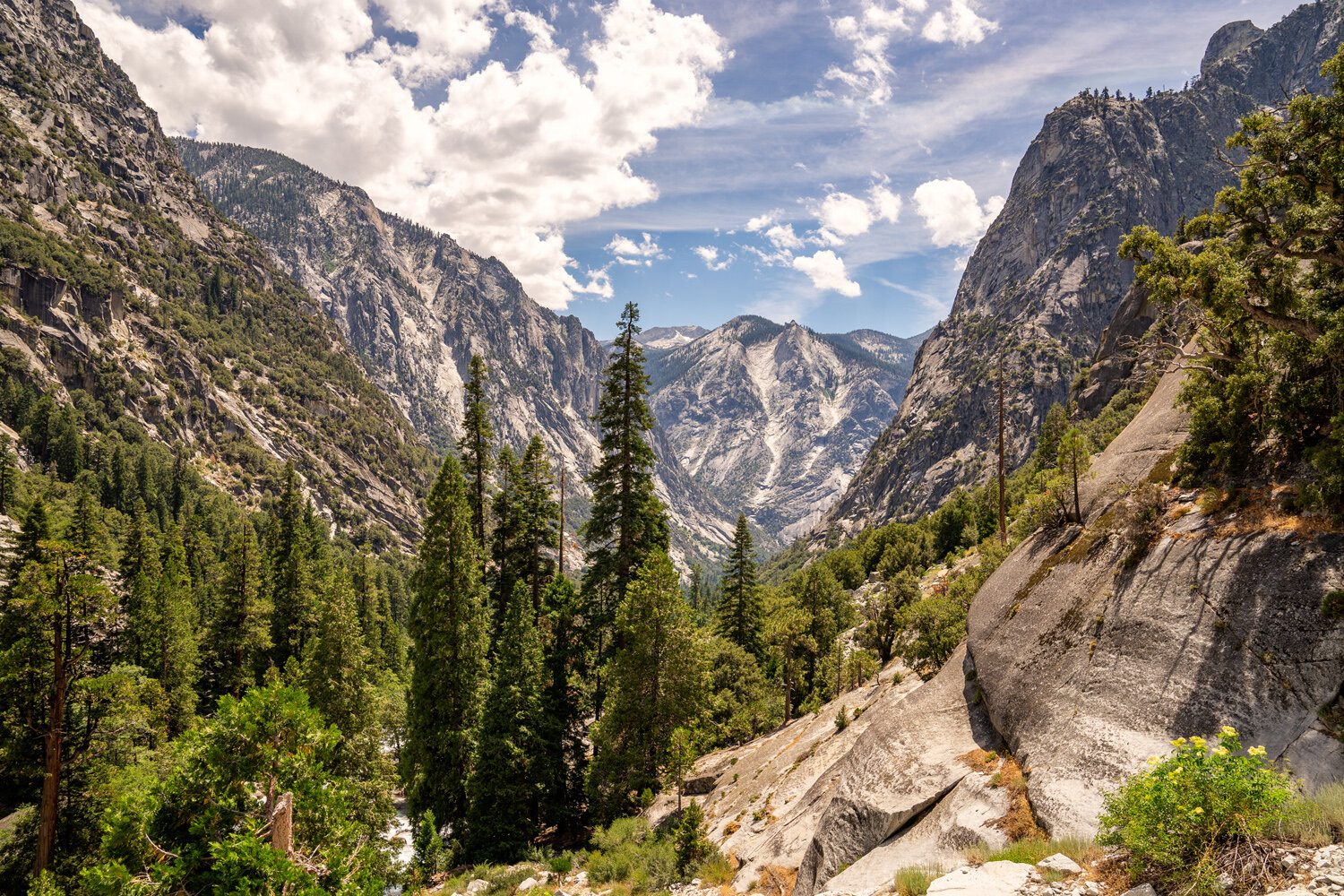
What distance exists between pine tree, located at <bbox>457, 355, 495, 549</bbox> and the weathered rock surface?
2650cm

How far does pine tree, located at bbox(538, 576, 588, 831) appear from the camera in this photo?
83.4ft

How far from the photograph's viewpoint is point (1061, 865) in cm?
771

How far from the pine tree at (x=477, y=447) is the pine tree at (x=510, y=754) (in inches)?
329

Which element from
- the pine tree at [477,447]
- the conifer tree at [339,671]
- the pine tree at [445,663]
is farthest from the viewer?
the pine tree at [477,447]

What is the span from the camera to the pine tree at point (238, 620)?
3969 cm

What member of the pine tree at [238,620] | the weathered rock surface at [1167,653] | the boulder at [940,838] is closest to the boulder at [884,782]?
the boulder at [940,838]

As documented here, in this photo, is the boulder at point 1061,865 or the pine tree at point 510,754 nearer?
the boulder at point 1061,865

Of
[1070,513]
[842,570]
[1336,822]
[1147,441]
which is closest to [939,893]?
[1336,822]

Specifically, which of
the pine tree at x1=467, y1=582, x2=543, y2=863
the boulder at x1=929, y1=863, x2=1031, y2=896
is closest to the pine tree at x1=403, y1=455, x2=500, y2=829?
the pine tree at x1=467, y1=582, x2=543, y2=863

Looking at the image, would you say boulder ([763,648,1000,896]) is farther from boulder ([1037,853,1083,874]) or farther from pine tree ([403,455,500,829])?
pine tree ([403,455,500,829])

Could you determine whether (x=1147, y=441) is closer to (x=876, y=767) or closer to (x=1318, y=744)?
(x=1318, y=744)

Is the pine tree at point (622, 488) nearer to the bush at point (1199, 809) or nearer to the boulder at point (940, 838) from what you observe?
the boulder at point (940, 838)

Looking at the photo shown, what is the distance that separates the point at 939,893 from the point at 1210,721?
5259 mm

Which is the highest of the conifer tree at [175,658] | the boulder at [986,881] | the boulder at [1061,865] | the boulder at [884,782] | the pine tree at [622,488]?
the pine tree at [622,488]
